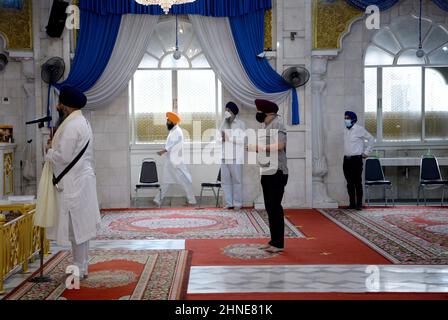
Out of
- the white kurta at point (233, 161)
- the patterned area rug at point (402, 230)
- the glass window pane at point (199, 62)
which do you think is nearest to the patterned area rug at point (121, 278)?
the patterned area rug at point (402, 230)

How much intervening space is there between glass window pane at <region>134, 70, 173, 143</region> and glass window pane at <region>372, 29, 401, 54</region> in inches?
136

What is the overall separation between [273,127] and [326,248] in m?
1.33

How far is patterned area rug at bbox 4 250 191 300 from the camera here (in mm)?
4508

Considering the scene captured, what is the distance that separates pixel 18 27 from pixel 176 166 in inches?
120

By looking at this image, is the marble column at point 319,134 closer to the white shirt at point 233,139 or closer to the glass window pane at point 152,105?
the white shirt at point 233,139

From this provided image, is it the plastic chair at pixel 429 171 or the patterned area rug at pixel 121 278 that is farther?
the plastic chair at pixel 429 171

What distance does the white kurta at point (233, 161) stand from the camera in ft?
30.0

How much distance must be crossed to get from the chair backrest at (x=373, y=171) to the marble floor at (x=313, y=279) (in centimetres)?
438

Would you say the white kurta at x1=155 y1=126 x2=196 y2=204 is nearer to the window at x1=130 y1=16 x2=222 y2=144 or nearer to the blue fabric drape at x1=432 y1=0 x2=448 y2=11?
the window at x1=130 y1=16 x2=222 y2=144

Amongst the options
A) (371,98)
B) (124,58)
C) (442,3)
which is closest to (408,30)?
(442,3)

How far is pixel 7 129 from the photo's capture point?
8.88m

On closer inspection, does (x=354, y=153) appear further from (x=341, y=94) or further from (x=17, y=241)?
(x=17, y=241)

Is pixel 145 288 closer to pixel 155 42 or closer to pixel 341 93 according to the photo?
pixel 341 93

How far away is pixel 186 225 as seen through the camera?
7848mm
